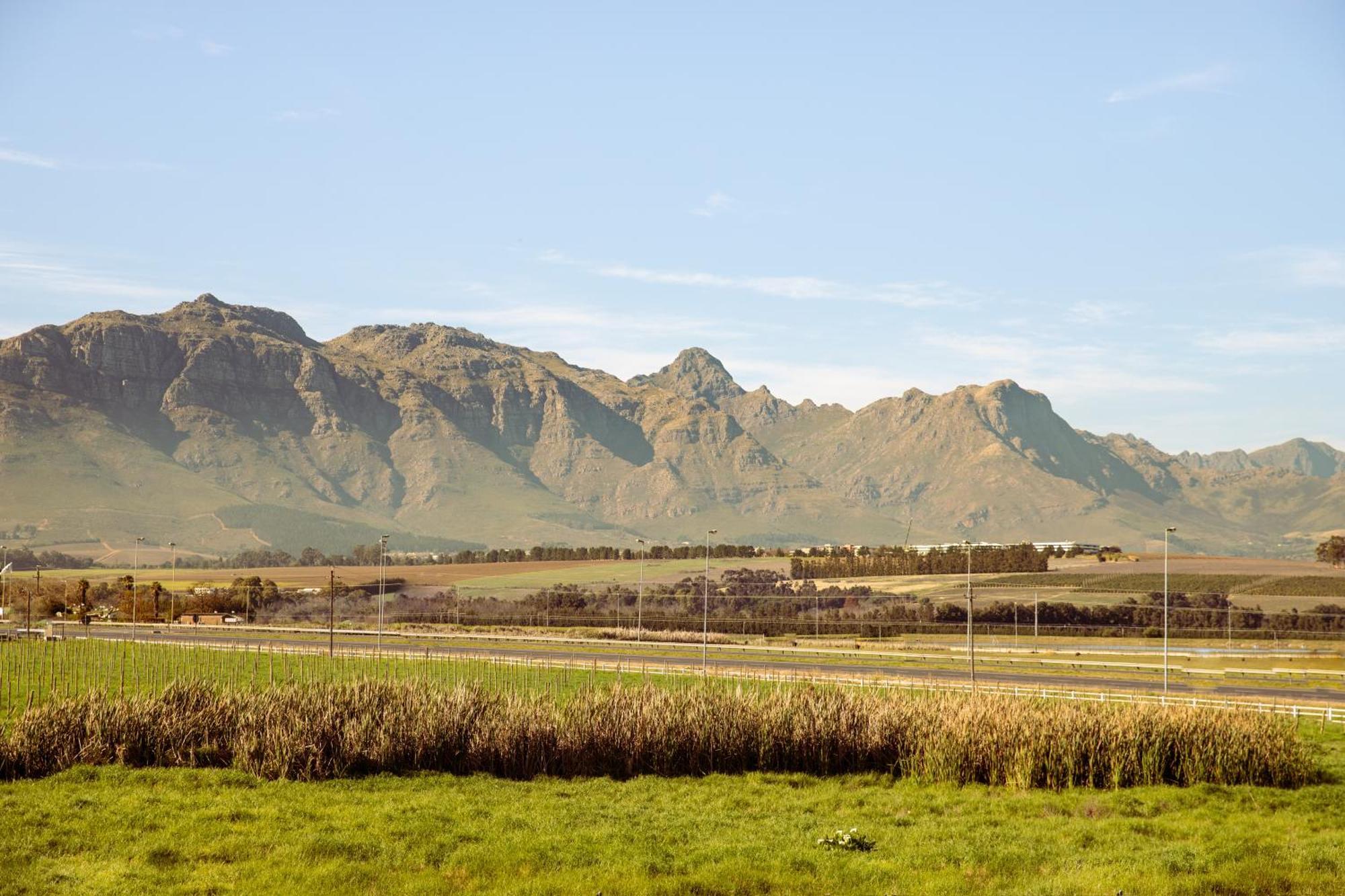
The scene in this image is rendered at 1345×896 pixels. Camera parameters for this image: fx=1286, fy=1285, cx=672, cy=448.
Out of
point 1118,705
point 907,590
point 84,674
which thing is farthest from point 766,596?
point 1118,705

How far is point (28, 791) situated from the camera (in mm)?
33406

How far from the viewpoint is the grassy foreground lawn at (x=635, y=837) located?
2655 cm

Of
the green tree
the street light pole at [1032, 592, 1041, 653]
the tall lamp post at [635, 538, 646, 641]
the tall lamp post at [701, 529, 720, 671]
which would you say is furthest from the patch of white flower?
the green tree

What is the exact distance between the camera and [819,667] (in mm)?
85438

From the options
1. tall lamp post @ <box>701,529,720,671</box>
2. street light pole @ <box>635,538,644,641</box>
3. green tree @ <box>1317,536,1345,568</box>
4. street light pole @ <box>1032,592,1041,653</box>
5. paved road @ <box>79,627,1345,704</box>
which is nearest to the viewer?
paved road @ <box>79,627,1345,704</box>

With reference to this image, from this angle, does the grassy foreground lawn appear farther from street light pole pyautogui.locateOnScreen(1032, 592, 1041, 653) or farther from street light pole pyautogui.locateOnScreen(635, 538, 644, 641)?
street light pole pyautogui.locateOnScreen(1032, 592, 1041, 653)

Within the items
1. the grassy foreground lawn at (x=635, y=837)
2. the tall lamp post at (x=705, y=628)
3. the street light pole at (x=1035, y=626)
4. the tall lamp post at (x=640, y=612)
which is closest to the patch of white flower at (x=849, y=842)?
the grassy foreground lawn at (x=635, y=837)

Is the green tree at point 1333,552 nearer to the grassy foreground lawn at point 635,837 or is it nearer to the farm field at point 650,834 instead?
the farm field at point 650,834

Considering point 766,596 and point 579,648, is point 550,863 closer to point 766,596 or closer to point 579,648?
point 579,648

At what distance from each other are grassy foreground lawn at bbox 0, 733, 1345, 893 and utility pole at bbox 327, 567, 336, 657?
42023 millimetres

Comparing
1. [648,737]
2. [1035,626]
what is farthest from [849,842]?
→ [1035,626]

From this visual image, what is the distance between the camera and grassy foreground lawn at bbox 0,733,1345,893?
26547 mm

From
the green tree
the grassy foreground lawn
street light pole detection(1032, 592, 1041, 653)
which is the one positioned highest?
the green tree

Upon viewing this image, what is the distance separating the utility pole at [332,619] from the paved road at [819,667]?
4.62 ft
